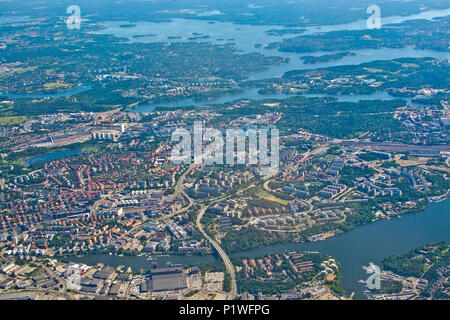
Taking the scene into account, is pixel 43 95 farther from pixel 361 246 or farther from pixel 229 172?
pixel 361 246

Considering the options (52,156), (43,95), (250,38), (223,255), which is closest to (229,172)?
(223,255)

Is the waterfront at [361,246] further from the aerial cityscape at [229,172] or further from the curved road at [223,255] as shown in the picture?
the curved road at [223,255]

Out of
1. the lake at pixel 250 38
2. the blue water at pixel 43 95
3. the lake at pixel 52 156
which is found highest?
the lake at pixel 250 38

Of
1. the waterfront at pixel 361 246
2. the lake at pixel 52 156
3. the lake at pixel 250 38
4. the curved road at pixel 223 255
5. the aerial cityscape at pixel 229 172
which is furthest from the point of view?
the lake at pixel 250 38

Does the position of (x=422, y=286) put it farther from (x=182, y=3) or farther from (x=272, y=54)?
(x=182, y=3)

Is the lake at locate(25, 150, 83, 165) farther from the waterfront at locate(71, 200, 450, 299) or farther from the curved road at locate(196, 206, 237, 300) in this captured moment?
the waterfront at locate(71, 200, 450, 299)

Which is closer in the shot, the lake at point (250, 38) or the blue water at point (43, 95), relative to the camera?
the lake at point (250, 38)

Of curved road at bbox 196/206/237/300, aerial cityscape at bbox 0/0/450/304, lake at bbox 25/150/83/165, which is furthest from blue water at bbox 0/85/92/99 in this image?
curved road at bbox 196/206/237/300

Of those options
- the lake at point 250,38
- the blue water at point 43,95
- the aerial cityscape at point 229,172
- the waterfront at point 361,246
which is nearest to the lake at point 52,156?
the aerial cityscape at point 229,172
